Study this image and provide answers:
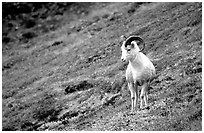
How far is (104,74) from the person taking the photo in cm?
3938

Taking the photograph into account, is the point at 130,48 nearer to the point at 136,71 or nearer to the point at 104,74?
the point at 136,71

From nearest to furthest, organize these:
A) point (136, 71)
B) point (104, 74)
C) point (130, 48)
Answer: point (136, 71)
point (130, 48)
point (104, 74)

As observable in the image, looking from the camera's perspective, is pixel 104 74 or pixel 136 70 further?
pixel 104 74

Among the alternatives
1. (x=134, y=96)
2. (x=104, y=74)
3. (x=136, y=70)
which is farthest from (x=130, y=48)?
(x=104, y=74)

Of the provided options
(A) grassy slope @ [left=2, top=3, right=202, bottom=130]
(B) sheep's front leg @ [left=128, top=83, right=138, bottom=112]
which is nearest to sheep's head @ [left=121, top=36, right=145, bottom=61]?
(B) sheep's front leg @ [left=128, top=83, right=138, bottom=112]

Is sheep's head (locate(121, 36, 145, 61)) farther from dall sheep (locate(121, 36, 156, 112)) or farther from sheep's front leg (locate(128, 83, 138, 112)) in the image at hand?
sheep's front leg (locate(128, 83, 138, 112))

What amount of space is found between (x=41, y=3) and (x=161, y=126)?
64078 millimetres

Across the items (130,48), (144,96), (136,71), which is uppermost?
(130,48)

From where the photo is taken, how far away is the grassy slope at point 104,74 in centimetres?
2189

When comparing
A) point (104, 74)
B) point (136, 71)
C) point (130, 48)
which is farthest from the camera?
point (104, 74)

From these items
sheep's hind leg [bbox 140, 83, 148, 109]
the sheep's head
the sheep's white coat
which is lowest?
sheep's hind leg [bbox 140, 83, 148, 109]

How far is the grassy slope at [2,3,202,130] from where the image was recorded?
2189cm

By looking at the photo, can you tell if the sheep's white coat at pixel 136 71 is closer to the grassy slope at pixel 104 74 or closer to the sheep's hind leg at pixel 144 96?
the sheep's hind leg at pixel 144 96

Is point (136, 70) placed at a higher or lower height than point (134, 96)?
higher
